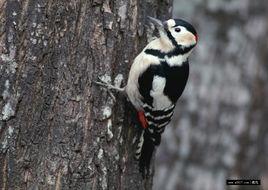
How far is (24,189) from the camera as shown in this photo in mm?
3572

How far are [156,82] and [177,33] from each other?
1.39ft

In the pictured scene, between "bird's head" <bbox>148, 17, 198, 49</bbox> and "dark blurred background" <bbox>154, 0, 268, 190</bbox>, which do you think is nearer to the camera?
"bird's head" <bbox>148, 17, 198, 49</bbox>

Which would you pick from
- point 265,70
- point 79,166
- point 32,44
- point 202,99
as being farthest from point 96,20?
point 265,70

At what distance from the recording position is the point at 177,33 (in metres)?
4.34

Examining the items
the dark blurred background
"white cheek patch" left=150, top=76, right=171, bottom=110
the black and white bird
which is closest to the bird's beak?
the black and white bird

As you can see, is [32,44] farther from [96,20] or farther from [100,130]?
[100,130]

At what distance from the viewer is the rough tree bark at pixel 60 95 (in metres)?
3.58

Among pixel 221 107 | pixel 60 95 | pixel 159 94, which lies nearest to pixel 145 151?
pixel 159 94

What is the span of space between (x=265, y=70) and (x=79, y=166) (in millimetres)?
3095

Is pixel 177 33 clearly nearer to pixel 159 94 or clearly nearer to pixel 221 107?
pixel 159 94

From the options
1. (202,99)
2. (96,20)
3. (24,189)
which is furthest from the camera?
(202,99)

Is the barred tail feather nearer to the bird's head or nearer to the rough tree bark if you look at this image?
the rough tree bark

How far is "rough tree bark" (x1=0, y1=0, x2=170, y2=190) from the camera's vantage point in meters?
3.58

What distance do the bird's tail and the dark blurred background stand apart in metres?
1.81
